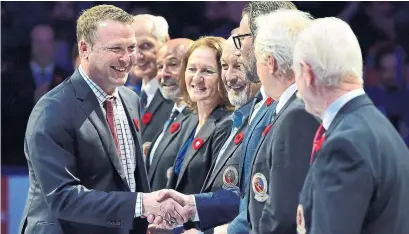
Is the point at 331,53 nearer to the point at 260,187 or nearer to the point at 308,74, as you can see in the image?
the point at 308,74

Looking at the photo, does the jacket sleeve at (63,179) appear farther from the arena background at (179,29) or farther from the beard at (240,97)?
the arena background at (179,29)

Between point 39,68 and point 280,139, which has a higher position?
point 280,139

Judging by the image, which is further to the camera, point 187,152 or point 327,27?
point 187,152

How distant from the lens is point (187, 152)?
14.9 ft

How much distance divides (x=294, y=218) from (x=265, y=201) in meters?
0.21

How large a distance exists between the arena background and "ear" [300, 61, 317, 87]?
446 cm

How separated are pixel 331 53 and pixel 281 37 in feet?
1.52

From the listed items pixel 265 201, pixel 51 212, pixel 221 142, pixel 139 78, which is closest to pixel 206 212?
pixel 221 142

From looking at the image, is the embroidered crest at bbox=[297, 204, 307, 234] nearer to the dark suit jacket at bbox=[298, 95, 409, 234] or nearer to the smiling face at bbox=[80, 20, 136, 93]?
the dark suit jacket at bbox=[298, 95, 409, 234]

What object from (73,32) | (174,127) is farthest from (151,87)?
(73,32)

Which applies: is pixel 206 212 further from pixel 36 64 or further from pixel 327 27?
pixel 36 64

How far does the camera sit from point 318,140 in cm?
274

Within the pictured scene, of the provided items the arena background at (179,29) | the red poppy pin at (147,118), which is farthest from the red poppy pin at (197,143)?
the arena background at (179,29)

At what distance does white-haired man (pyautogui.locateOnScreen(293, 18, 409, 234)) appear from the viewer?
2531mm
